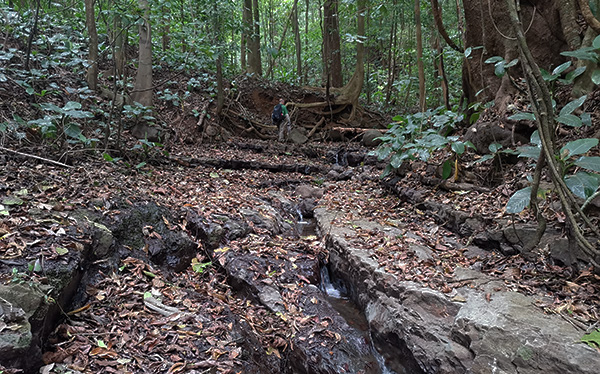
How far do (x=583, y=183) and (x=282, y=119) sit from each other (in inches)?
414

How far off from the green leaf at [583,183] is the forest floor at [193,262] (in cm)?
85

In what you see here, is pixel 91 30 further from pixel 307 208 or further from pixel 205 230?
pixel 307 208

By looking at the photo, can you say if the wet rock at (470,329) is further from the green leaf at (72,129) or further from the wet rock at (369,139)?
the wet rock at (369,139)

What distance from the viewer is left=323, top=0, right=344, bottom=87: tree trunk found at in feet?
46.3

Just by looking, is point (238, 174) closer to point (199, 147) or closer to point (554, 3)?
point (199, 147)

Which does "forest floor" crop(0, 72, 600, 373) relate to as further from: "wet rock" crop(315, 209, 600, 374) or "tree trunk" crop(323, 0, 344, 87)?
"tree trunk" crop(323, 0, 344, 87)

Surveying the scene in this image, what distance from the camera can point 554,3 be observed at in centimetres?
496

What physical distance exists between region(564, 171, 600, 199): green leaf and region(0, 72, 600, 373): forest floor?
853mm

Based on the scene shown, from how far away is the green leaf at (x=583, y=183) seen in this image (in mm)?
2340

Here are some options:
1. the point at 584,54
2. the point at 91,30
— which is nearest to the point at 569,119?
the point at 584,54

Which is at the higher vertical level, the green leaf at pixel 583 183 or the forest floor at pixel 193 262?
the green leaf at pixel 583 183

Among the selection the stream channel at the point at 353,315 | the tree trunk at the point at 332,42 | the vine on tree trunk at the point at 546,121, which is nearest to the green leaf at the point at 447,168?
the stream channel at the point at 353,315

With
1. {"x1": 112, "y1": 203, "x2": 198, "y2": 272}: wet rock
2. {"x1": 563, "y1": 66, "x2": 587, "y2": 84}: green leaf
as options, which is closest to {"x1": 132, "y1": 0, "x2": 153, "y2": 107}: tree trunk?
{"x1": 112, "y1": 203, "x2": 198, "y2": 272}: wet rock

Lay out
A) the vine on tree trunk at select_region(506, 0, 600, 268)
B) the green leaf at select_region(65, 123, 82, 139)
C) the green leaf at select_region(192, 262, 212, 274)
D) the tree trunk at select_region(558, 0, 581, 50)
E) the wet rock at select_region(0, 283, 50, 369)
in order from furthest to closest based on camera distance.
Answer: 1. the tree trunk at select_region(558, 0, 581, 50)
2. the green leaf at select_region(192, 262, 212, 274)
3. the green leaf at select_region(65, 123, 82, 139)
4. the vine on tree trunk at select_region(506, 0, 600, 268)
5. the wet rock at select_region(0, 283, 50, 369)
